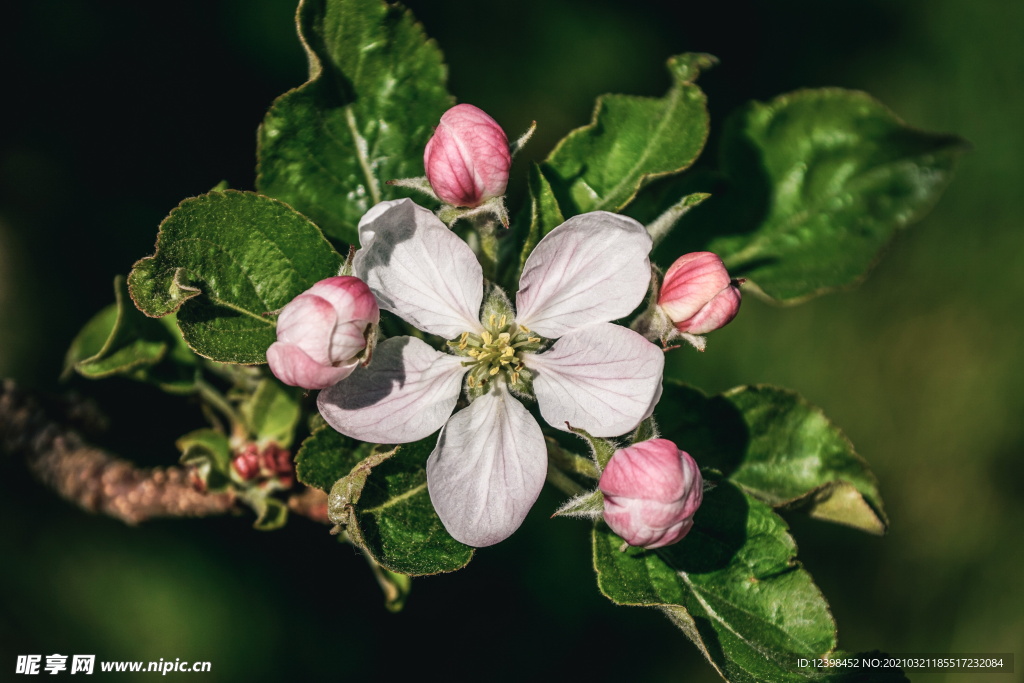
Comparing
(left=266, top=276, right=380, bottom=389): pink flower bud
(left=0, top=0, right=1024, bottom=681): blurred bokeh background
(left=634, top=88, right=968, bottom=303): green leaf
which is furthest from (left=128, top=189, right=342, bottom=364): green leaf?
(left=0, top=0, right=1024, bottom=681): blurred bokeh background

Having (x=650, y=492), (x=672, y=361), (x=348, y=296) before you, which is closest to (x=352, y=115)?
(x=348, y=296)

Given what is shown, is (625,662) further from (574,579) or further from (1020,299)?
(1020,299)

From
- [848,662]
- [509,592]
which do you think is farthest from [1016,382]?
[848,662]

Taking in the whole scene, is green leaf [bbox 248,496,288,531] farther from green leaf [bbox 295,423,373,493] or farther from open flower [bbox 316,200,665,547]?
open flower [bbox 316,200,665,547]

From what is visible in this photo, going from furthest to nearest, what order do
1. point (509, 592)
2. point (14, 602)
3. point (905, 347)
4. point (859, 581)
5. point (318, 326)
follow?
1. point (905, 347)
2. point (859, 581)
3. point (509, 592)
4. point (14, 602)
5. point (318, 326)

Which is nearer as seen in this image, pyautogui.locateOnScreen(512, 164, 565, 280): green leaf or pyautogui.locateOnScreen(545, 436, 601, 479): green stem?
pyautogui.locateOnScreen(512, 164, 565, 280): green leaf

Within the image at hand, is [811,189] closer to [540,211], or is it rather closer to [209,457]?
[540,211]

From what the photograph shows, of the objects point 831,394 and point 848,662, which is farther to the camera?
point 831,394
